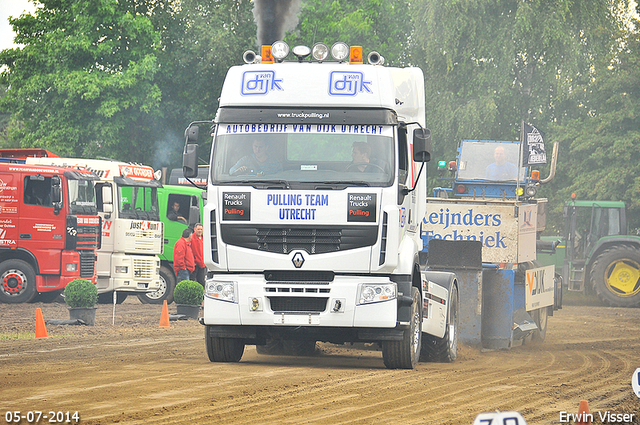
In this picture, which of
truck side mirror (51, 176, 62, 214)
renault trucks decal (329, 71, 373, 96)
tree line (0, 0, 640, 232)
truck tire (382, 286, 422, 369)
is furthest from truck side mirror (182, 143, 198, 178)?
tree line (0, 0, 640, 232)

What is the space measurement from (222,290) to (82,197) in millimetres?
12123

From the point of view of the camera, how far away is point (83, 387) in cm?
916

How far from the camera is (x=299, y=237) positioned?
35.2 ft

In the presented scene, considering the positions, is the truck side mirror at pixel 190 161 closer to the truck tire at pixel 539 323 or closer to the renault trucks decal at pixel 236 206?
the renault trucks decal at pixel 236 206

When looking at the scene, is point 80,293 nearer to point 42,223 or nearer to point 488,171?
point 42,223

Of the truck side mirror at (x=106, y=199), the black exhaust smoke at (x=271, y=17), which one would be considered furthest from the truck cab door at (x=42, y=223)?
the black exhaust smoke at (x=271, y=17)

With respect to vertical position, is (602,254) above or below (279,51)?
below

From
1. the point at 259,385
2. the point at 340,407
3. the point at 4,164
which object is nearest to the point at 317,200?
the point at 259,385

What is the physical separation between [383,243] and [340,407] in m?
2.70

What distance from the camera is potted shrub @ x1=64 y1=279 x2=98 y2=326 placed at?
687 inches

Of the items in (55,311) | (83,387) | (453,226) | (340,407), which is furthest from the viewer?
(55,311)

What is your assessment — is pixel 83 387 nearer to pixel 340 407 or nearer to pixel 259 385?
pixel 259 385

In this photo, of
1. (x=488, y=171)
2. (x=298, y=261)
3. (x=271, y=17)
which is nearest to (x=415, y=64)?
(x=271, y=17)

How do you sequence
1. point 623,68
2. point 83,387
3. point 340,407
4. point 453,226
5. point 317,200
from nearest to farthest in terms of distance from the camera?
point 340,407, point 83,387, point 317,200, point 453,226, point 623,68
